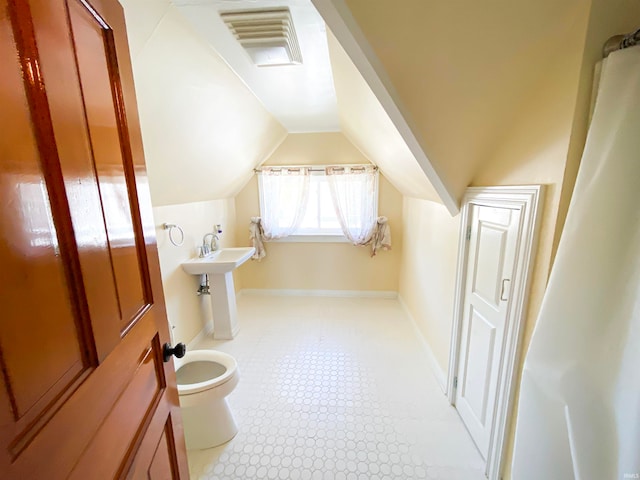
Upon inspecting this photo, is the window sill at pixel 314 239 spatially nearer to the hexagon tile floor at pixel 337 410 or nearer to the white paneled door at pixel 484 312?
the hexagon tile floor at pixel 337 410

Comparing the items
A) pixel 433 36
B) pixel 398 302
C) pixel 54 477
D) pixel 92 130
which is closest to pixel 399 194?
pixel 398 302

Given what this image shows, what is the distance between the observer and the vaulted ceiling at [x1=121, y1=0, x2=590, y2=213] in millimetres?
864

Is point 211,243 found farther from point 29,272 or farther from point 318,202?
point 29,272

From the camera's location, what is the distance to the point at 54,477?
44cm

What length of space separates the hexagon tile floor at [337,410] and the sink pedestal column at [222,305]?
10 cm

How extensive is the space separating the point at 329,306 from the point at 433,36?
2926 mm

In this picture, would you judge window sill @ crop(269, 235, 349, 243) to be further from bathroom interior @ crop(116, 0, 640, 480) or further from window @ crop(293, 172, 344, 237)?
bathroom interior @ crop(116, 0, 640, 480)

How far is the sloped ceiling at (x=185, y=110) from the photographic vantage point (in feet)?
3.68

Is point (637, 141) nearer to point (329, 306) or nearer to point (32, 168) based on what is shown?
point (32, 168)

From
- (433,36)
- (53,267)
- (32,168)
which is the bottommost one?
(53,267)

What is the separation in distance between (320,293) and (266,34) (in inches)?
117

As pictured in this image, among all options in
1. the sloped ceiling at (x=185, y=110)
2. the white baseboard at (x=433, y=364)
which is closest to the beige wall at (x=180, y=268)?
the sloped ceiling at (x=185, y=110)

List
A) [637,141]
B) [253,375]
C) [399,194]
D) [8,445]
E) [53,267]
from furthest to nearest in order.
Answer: [399,194] < [253,375] < [637,141] < [53,267] < [8,445]

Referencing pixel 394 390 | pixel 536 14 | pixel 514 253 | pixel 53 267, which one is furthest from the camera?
pixel 394 390
